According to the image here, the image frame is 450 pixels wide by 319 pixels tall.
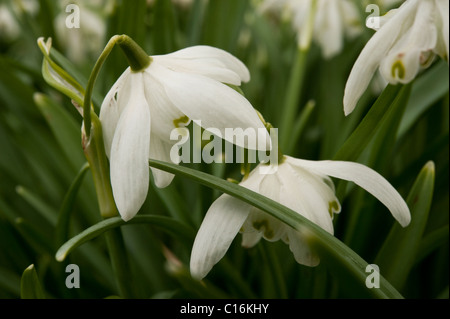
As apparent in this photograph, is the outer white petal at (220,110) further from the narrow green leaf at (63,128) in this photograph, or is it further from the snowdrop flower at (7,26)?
the snowdrop flower at (7,26)

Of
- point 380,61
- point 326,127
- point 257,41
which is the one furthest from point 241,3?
point 380,61

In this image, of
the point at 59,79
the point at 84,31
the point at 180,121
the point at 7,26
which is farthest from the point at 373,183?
the point at 7,26

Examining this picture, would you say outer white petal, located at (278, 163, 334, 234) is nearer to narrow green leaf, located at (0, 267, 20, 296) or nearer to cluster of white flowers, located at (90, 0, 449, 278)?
cluster of white flowers, located at (90, 0, 449, 278)

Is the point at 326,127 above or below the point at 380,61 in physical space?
below

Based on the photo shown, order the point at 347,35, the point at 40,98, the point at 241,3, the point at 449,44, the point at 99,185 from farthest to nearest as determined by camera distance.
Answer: the point at 347,35 < the point at 241,3 < the point at 40,98 < the point at 99,185 < the point at 449,44

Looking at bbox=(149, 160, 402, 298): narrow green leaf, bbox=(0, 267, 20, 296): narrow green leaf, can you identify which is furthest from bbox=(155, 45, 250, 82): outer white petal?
bbox=(0, 267, 20, 296): narrow green leaf

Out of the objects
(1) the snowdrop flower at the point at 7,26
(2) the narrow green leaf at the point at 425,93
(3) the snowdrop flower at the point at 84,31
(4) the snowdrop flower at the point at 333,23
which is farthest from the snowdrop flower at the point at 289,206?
(1) the snowdrop flower at the point at 7,26
